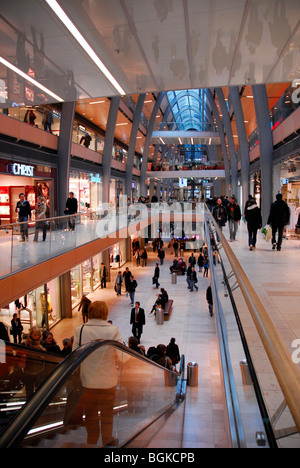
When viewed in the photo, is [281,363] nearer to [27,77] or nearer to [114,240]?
[27,77]

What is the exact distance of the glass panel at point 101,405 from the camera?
8.49 ft

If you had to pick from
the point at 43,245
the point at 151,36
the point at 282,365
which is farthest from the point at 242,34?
the point at 43,245

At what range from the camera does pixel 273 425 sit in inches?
73.2

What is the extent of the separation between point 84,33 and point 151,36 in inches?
38.9

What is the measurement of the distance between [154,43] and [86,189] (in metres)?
23.1

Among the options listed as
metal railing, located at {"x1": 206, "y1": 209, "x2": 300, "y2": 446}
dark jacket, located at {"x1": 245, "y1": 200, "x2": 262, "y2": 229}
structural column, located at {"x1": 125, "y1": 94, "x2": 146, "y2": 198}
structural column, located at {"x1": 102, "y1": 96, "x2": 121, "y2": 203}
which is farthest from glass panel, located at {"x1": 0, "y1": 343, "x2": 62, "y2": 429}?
structural column, located at {"x1": 125, "y1": 94, "x2": 146, "y2": 198}

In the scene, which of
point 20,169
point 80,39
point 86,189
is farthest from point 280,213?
point 86,189

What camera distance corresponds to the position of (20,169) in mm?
17250

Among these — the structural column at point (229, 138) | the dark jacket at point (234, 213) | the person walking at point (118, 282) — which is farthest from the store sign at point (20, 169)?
the structural column at point (229, 138)

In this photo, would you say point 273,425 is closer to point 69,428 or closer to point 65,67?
point 69,428

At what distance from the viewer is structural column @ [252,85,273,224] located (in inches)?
698

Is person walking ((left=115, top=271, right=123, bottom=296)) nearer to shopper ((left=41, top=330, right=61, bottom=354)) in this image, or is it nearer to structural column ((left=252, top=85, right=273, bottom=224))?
→ structural column ((left=252, top=85, right=273, bottom=224))

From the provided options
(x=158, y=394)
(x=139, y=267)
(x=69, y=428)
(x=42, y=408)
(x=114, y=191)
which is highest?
(x=114, y=191)
